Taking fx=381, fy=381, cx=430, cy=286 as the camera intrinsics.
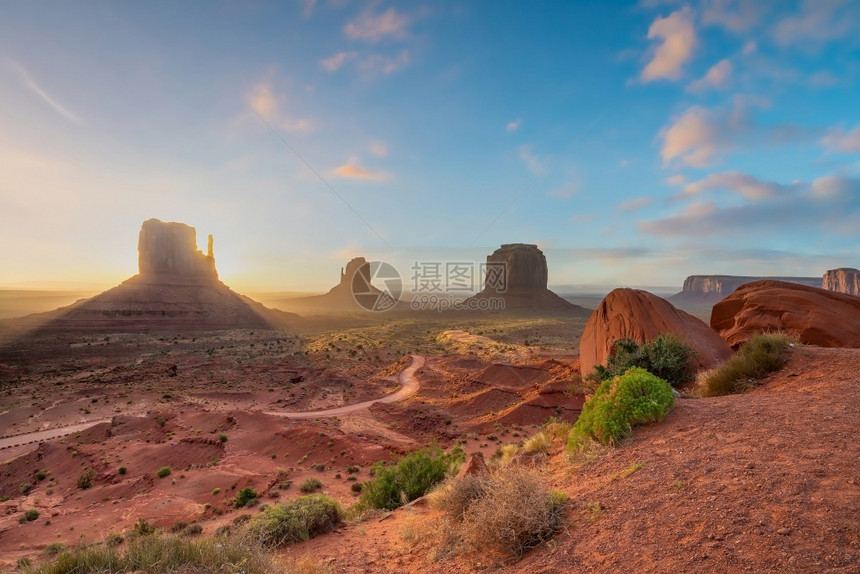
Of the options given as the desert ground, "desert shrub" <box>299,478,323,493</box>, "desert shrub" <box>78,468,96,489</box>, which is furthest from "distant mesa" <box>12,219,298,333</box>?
"desert shrub" <box>299,478,323,493</box>

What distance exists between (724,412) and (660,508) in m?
3.80

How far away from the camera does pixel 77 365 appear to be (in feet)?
148

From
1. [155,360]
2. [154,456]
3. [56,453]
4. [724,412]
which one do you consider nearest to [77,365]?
[155,360]

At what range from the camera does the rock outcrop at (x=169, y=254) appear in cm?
9494

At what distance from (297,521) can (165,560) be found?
382cm

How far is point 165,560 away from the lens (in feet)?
15.6

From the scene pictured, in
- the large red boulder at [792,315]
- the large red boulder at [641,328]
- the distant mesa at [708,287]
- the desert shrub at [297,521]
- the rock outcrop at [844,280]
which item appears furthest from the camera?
the distant mesa at [708,287]

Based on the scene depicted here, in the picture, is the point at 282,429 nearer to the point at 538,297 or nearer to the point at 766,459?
the point at 766,459

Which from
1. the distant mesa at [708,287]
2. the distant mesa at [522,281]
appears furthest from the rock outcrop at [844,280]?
the distant mesa at [522,281]

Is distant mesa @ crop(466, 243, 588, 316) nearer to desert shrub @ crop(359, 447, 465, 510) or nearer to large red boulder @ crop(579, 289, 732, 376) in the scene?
large red boulder @ crop(579, 289, 732, 376)

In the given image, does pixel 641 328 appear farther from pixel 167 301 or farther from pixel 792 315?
pixel 167 301

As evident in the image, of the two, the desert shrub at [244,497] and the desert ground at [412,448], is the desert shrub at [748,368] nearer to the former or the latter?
the desert ground at [412,448]

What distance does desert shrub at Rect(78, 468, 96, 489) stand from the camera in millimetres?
16641

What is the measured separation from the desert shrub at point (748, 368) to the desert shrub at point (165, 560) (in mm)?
11471
